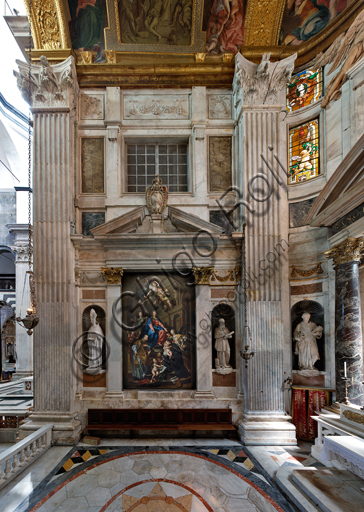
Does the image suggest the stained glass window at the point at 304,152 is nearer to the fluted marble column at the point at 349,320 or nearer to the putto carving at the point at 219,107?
the putto carving at the point at 219,107

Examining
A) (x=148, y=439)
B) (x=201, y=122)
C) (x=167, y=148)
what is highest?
(x=201, y=122)

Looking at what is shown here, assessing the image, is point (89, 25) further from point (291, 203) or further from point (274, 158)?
point (291, 203)

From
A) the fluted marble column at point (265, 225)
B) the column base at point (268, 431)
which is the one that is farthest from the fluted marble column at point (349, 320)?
the column base at point (268, 431)

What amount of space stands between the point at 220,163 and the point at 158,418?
772 centimetres

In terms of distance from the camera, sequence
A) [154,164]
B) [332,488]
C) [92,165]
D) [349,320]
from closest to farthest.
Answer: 1. [332,488]
2. [349,320]
3. [92,165]
4. [154,164]

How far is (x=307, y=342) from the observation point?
7852 mm

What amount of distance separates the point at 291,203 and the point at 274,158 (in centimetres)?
142

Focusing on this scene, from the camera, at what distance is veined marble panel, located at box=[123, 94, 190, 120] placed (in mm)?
8844

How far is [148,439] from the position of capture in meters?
7.56

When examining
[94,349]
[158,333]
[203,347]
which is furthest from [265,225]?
[94,349]

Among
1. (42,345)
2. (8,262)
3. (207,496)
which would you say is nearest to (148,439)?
(207,496)

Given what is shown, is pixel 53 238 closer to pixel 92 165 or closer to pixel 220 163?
pixel 92 165

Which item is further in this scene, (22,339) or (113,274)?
(22,339)

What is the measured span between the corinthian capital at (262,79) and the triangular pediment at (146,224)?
12.2 ft
